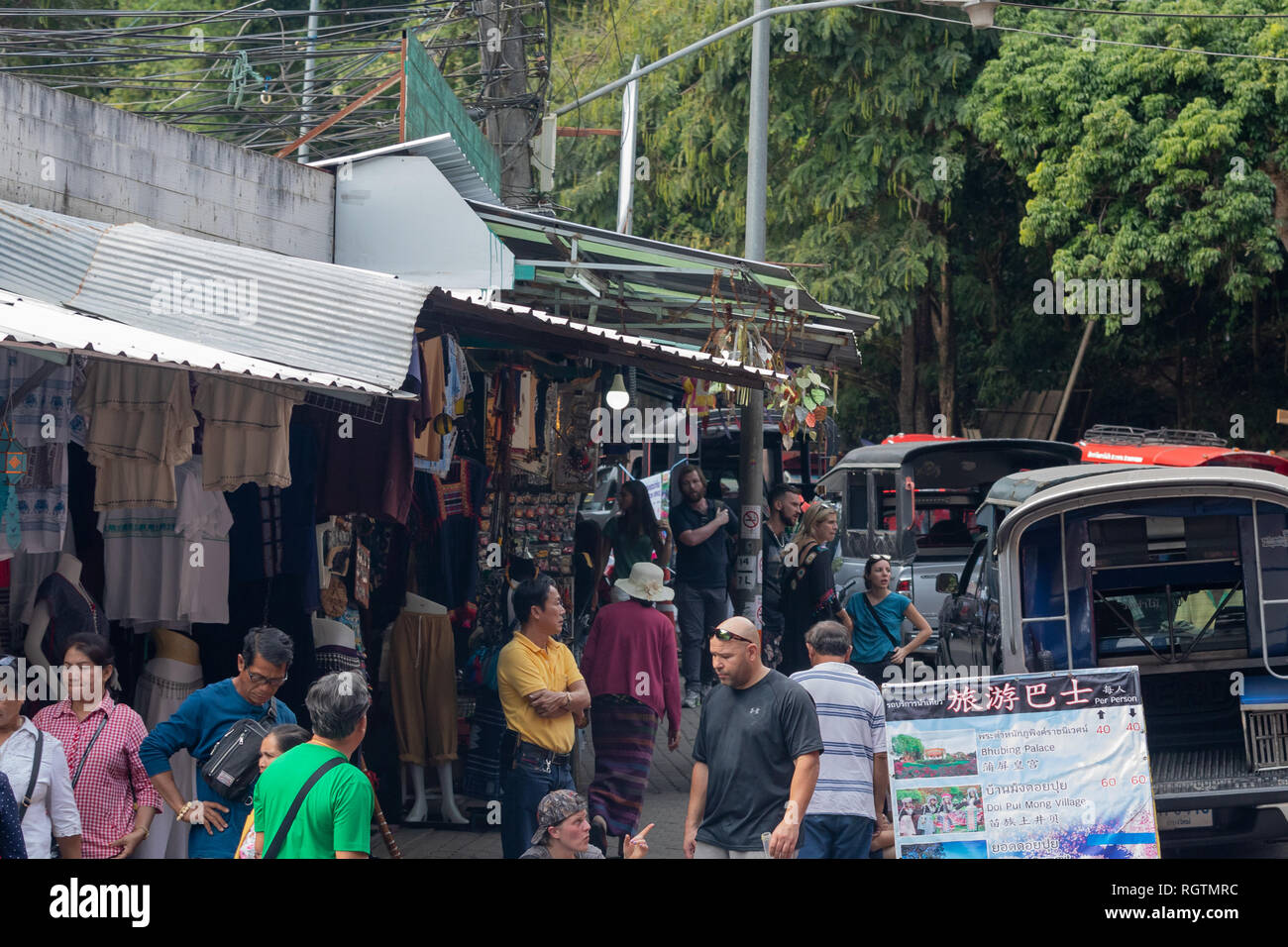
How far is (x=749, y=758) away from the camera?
20.3 feet

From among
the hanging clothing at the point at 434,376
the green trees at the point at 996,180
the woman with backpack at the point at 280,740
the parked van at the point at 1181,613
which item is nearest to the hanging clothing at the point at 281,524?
the hanging clothing at the point at 434,376

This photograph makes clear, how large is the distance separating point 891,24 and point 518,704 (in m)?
19.0

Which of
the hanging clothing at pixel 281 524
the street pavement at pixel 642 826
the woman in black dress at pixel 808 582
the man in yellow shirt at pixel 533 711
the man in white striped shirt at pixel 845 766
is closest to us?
the man in white striped shirt at pixel 845 766

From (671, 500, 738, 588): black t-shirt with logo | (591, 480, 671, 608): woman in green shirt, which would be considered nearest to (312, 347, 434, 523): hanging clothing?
(591, 480, 671, 608): woman in green shirt

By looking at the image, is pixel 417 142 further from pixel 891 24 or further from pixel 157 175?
pixel 891 24

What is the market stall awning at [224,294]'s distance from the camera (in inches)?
280

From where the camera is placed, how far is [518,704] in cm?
762

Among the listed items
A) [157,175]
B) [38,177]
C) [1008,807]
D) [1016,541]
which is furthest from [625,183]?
[1008,807]

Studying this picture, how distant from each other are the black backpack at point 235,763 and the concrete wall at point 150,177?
15.6ft

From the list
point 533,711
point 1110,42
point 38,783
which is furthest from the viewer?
point 1110,42

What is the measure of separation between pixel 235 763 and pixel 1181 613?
5947 mm

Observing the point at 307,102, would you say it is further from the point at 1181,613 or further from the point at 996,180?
the point at 996,180

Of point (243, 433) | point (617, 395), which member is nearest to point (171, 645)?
point (243, 433)

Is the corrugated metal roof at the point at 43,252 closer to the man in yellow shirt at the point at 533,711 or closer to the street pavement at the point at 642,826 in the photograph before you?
the man in yellow shirt at the point at 533,711
